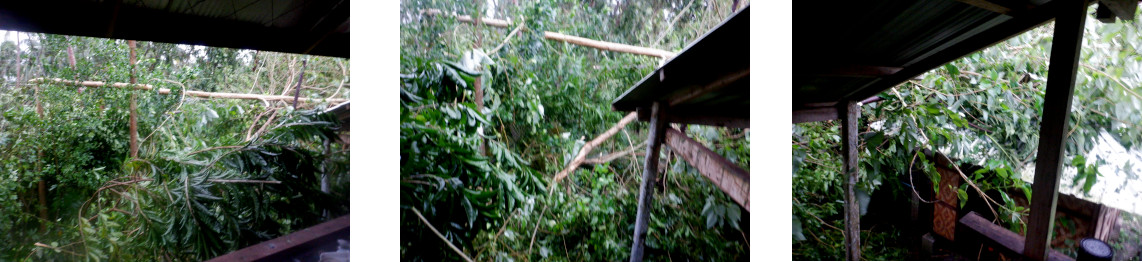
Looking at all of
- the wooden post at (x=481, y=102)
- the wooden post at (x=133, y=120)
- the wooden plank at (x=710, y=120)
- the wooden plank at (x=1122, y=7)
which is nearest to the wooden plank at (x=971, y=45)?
the wooden plank at (x=1122, y=7)

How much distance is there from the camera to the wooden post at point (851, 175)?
1252 millimetres

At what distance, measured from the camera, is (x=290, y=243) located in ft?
3.95

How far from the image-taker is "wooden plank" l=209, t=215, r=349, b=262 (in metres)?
1.17

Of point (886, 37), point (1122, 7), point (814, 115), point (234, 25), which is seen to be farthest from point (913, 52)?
point (234, 25)

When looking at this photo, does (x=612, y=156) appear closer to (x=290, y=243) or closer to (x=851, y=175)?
(x=851, y=175)

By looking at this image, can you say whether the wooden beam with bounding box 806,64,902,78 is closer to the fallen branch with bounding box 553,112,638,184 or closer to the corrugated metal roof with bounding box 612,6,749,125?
the corrugated metal roof with bounding box 612,6,749,125

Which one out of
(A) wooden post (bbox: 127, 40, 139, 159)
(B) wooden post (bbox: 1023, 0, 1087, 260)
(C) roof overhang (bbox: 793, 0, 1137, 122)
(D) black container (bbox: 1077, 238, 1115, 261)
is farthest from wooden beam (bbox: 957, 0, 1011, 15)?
(A) wooden post (bbox: 127, 40, 139, 159)

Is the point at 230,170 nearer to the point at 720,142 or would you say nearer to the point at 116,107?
the point at 116,107

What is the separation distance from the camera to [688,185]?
1.35m

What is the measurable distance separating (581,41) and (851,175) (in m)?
0.77

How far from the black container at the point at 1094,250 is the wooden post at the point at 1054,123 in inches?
3.2

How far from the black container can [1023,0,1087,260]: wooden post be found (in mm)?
82

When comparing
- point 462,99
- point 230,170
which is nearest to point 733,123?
point 462,99

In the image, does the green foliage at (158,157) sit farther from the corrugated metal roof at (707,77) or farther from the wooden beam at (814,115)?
the wooden beam at (814,115)
